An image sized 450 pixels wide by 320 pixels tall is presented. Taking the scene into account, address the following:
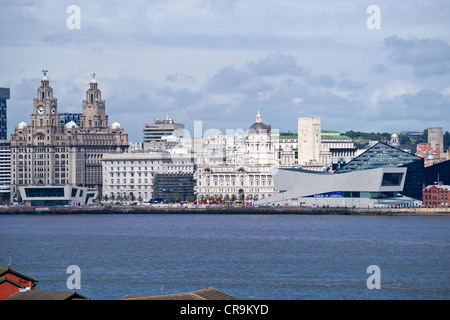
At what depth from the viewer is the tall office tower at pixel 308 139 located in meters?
99.0

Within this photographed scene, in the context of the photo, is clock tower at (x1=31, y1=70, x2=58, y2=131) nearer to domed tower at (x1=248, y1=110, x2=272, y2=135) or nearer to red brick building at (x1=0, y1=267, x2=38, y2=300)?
domed tower at (x1=248, y1=110, x2=272, y2=135)

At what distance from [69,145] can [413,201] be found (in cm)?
3879

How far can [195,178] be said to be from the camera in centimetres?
9506

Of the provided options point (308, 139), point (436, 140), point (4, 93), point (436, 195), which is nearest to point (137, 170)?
point (308, 139)

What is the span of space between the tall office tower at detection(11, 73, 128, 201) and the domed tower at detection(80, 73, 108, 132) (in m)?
2.23

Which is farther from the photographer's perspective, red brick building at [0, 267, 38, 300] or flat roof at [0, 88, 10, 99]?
flat roof at [0, 88, 10, 99]

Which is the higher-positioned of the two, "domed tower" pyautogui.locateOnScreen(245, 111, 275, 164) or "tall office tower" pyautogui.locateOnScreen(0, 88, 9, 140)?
"tall office tower" pyautogui.locateOnScreen(0, 88, 9, 140)

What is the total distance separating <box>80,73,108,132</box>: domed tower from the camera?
10181cm

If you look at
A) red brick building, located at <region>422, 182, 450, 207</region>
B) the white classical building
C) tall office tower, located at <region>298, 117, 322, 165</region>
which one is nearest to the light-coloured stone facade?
the white classical building

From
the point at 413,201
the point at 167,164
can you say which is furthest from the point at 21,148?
the point at 413,201

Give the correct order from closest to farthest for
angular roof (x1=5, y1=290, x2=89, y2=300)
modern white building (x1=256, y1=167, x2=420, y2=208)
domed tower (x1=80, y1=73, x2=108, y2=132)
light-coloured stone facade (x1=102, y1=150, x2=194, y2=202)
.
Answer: angular roof (x1=5, y1=290, x2=89, y2=300) → modern white building (x1=256, y1=167, x2=420, y2=208) → light-coloured stone facade (x1=102, y1=150, x2=194, y2=202) → domed tower (x1=80, y1=73, x2=108, y2=132)

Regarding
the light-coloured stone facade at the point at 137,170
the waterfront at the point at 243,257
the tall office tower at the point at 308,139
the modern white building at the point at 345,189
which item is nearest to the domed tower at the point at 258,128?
the tall office tower at the point at 308,139
